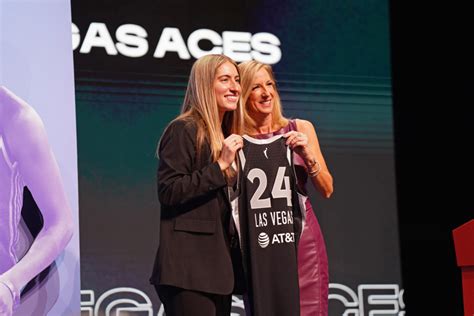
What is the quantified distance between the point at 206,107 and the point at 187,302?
2.48 ft

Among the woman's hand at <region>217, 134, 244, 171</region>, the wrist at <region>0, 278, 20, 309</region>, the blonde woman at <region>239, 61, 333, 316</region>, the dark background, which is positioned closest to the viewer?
the woman's hand at <region>217, 134, 244, 171</region>

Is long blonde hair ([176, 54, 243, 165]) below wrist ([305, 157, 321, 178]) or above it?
above

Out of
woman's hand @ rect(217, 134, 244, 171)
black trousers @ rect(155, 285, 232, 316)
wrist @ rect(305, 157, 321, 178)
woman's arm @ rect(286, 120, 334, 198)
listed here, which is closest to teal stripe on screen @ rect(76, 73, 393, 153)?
woman's arm @ rect(286, 120, 334, 198)

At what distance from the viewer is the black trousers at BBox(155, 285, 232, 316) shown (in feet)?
9.36

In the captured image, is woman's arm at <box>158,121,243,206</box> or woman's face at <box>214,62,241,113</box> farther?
woman's face at <box>214,62,241,113</box>

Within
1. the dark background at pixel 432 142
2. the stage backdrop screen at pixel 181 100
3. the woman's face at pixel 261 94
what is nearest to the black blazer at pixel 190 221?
the woman's face at pixel 261 94

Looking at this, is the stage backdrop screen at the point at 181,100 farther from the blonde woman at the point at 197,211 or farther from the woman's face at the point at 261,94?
the blonde woman at the point at 197,211

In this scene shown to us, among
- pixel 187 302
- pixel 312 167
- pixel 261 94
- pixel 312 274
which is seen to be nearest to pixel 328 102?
pixel 261 94

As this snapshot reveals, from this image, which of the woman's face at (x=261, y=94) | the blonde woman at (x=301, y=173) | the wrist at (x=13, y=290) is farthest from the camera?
the woman's face at (x=261, y=94)

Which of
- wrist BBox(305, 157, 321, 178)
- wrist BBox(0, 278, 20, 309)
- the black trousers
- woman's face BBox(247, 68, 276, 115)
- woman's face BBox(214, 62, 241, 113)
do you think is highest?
woman's face BBox(247, 68, 276, 115)

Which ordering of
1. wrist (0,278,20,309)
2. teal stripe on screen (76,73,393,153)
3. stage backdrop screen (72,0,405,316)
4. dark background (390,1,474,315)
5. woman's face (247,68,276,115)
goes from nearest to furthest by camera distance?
wrist (0,278,20,309) → woman's face (247,68,276,115) → stage backdrop screen (72,0,405,316) → teal stripe on screen (76,73,393,153) → dark background (390,1,474,315)

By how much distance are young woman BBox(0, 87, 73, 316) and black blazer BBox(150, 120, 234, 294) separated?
0.50 meters

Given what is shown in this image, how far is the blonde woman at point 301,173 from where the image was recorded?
3686mm

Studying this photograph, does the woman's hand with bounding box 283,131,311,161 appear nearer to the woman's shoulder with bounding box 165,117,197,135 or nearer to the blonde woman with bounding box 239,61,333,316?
the blonde woman with bounding box 239,61,333,316
